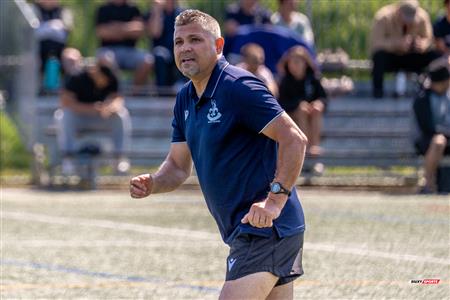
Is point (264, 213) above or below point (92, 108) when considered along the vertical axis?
above

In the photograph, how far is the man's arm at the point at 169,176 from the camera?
20.1 ft

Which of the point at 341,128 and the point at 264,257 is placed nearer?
the point at 264,257

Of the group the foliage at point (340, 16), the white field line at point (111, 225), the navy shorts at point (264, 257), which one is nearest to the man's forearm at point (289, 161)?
the navy shorts at point (264, 257)

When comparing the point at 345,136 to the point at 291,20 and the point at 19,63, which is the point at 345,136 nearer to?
the point at 291,20

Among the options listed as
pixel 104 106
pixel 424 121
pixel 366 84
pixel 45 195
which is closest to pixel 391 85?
pixel 366 84

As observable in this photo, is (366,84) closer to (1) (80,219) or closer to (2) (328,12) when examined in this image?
(2) (328,12)

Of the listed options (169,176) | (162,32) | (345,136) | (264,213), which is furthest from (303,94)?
(264,213)

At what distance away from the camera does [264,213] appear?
539cm

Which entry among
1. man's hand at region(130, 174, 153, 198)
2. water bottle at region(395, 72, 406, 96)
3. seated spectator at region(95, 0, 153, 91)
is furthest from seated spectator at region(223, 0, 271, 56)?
man's hand at region(130, 174, 153, 198)

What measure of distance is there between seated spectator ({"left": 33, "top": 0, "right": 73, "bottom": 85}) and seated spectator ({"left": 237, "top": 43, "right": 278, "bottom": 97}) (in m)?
3.70

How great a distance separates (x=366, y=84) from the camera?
1902cm

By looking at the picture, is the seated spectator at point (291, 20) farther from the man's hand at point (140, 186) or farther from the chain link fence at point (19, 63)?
the man's hand at point (140, 186)

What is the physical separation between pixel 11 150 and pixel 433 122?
259 inches

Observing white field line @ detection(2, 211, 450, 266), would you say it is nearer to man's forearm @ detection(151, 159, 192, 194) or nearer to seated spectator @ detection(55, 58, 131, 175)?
seated spectator @ detection(55, 58, 131, 175)
